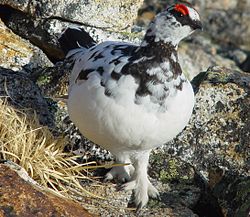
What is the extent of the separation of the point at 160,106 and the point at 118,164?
2.19ft

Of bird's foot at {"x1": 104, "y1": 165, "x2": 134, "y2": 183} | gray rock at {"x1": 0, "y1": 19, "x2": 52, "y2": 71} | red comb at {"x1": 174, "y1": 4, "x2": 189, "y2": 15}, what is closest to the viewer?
red comb at {"x1": 174, "y1": 4, "x2": 189, "y2": 15}

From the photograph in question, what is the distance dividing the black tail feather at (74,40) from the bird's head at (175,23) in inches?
57.2

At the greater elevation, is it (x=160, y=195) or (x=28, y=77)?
(x=28, y=77)

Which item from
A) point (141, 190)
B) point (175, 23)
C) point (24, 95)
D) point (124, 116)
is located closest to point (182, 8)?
point (175, 23)

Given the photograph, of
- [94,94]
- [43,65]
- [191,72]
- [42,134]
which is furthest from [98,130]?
[191,72]

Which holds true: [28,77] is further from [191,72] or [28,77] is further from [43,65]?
[191,72]

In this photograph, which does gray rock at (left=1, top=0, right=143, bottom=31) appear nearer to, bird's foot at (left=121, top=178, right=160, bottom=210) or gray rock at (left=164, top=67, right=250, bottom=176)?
gray rock at (left=164, top=67, right=250, bottom=176)

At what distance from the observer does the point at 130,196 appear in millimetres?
4613

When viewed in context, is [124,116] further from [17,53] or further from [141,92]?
[17,53]

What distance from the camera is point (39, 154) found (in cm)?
442

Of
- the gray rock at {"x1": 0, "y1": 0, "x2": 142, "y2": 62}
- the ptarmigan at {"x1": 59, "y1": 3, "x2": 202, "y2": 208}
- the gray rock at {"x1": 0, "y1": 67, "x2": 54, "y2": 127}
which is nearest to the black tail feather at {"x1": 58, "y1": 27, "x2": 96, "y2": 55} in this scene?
the gray rock at {"x1": 0, "y1": 0, "x2": 142, "y2": 62}

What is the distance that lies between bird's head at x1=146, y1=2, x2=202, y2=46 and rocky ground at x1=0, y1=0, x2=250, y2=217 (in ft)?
3.52

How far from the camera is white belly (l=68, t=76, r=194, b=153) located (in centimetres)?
416

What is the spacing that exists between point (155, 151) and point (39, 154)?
3.32 feet
